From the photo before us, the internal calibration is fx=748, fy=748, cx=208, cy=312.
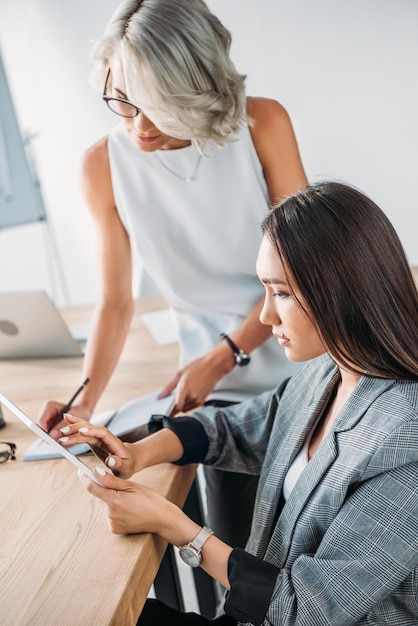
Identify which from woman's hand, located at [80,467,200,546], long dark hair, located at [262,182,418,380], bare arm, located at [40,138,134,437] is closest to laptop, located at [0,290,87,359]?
bare arm, located at [40,138,134,437]

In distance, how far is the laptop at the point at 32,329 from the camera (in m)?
1.80

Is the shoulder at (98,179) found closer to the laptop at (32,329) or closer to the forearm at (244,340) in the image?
the laptop at (32,329)

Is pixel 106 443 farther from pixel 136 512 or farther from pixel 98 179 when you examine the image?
pixel 98 179

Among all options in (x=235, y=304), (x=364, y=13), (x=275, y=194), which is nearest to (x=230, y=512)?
(x=235, y=304)

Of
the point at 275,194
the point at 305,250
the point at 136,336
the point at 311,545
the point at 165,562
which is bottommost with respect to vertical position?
the point at 165,562

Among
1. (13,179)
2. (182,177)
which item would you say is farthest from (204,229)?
(13,179)

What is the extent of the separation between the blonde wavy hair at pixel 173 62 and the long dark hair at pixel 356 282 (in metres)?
0.41

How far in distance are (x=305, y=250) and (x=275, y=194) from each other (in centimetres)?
55

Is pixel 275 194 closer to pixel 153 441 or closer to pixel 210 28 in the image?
pixel 210 28

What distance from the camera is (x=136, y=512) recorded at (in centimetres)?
106

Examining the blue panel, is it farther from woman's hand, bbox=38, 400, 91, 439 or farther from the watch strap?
the watch strap

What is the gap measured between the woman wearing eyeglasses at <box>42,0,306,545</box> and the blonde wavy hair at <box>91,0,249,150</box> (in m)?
0.02

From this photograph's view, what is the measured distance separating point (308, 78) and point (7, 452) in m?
2.71

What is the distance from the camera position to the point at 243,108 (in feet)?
4.78
